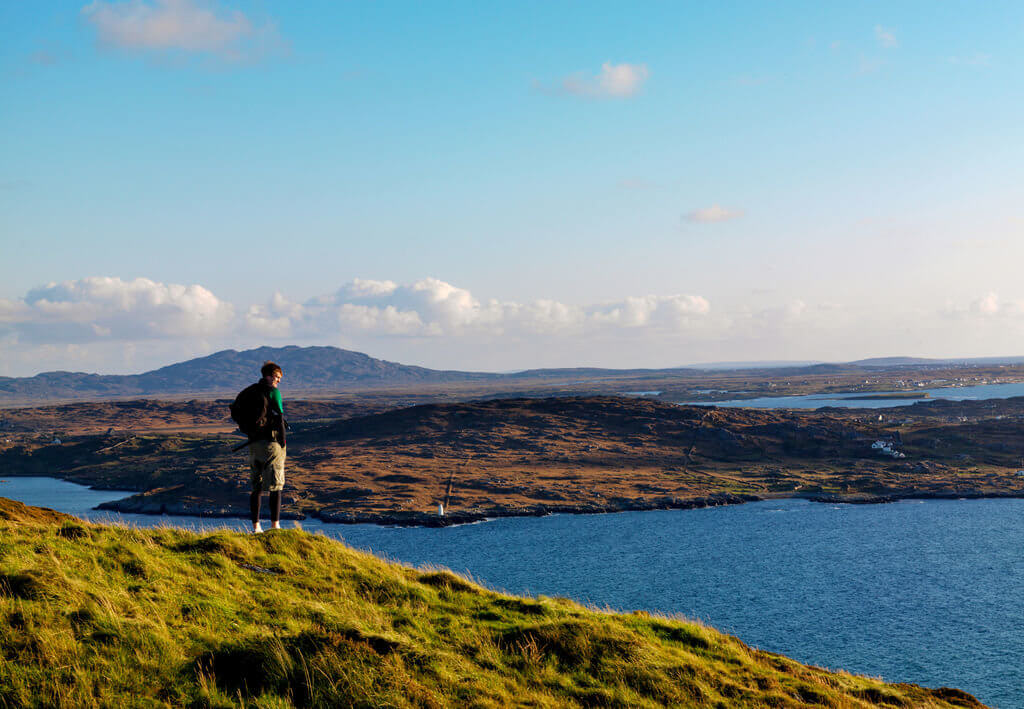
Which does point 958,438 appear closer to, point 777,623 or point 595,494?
point 595,494

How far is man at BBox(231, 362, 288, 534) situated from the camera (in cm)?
1650

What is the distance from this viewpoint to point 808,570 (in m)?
71.6

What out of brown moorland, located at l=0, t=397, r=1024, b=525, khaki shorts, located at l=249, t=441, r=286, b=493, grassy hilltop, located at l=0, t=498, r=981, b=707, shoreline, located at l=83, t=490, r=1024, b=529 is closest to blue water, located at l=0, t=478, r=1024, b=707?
shoreline, located at l=83, t=490, r=1024, b=529

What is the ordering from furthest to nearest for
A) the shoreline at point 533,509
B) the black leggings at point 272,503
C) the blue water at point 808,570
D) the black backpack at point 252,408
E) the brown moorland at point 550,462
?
the brown moorland at point 550,462 → the shoreline at point 533,509 → the blue water at point 808,570 → the black leggings at point 272,503 → the black backpack at point 252,408

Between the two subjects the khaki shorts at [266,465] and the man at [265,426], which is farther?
the khaki shorts at [266,465]

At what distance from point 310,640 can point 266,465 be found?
22.7 feet

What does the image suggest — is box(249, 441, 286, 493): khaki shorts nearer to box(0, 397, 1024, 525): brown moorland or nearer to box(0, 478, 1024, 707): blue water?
box(0, 478, 1024, 707): blue water

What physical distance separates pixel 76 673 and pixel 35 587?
3.46 m

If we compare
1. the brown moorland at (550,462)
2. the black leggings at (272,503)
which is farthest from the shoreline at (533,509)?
the black leggings at (272,503)

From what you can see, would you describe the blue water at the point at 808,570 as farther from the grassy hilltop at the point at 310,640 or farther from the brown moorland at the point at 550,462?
the grassy hilltop at the point at 310,640

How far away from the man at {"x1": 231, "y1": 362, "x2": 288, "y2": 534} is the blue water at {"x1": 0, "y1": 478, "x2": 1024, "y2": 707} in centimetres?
1726

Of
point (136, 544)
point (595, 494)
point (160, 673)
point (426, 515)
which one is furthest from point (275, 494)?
point (595, 494)

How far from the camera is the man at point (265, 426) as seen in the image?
16500 millimetres

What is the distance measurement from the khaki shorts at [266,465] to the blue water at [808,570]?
17.2 meters
